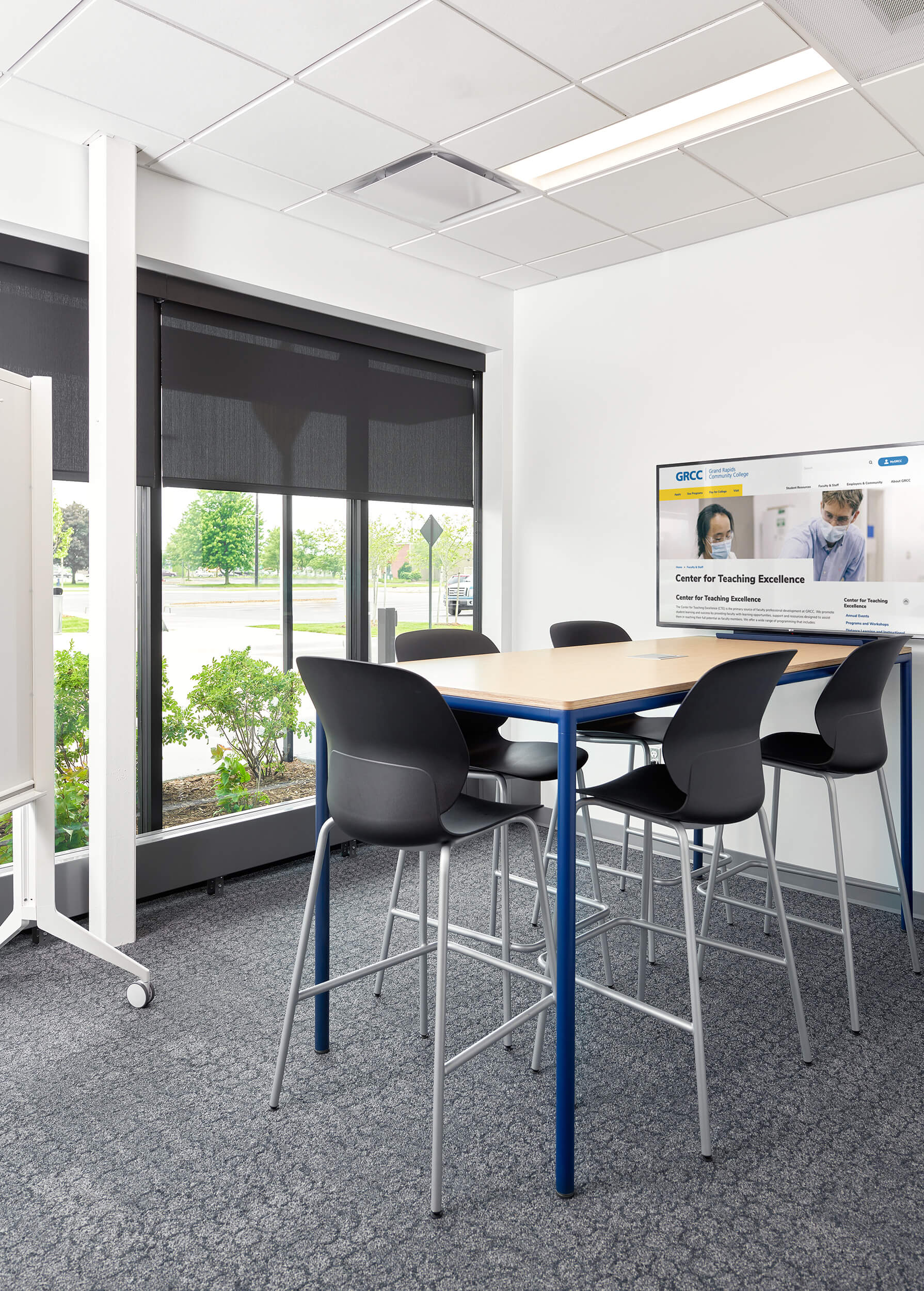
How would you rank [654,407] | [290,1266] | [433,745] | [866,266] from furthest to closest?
[654,407], [866,266], [433,745], [290,1266]

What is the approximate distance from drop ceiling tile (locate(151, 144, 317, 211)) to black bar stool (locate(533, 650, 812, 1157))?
8.77ft

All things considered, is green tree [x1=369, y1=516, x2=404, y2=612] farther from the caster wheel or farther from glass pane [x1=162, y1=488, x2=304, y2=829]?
the caster wheel

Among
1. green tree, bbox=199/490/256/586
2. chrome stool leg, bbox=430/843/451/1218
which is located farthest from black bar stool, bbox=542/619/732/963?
green tree, bbox=199/490/256/586

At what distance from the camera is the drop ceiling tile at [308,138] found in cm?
293

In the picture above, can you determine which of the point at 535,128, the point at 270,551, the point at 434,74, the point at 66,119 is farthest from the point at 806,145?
the point at 270,551

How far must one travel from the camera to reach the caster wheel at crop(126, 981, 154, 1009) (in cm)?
269

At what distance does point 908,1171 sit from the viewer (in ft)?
6.41

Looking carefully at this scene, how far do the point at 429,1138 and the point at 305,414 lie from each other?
307 cm

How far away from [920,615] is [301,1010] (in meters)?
2.66

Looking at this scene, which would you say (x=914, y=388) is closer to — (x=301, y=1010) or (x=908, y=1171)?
(x=908, y=1171)

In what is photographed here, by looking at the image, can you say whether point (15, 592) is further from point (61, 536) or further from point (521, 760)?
point (521, 760)

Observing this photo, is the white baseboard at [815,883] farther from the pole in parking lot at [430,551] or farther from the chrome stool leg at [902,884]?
the pole in parking lot at [430,551]

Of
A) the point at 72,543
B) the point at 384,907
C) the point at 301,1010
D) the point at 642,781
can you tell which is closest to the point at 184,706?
the point at 72,543

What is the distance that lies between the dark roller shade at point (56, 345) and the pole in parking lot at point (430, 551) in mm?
1911
